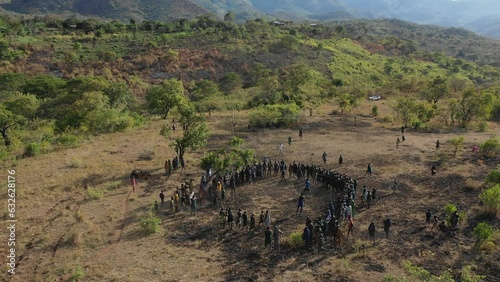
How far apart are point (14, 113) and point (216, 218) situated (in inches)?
926

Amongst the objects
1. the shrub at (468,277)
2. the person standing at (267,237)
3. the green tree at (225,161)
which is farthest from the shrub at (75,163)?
the shrub at (468,277)

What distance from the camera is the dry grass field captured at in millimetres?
13938

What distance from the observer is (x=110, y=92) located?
42375mm

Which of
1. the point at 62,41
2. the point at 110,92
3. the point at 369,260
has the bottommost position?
the point at 369,260

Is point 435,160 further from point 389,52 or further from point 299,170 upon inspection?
point 389,52

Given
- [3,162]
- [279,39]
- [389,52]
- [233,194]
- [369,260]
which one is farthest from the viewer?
[389,52]

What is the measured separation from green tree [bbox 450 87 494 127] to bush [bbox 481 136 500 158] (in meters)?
11.0

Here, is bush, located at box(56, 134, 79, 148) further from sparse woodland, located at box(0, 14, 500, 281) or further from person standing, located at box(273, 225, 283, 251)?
person standing, located at box(273, 225, 283, 251)

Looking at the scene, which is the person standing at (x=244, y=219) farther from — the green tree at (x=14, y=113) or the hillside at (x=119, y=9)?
the hillside at (x=119, y=9)

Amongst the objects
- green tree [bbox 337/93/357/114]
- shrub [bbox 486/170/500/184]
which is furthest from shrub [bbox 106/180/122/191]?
green tree [bbox 337/93/357/114]

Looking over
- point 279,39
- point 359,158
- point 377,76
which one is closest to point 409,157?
point 359,158

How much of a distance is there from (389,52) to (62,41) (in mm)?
74109

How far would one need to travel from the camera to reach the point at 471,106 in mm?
36469

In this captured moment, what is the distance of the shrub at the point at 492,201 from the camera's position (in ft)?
56.1
